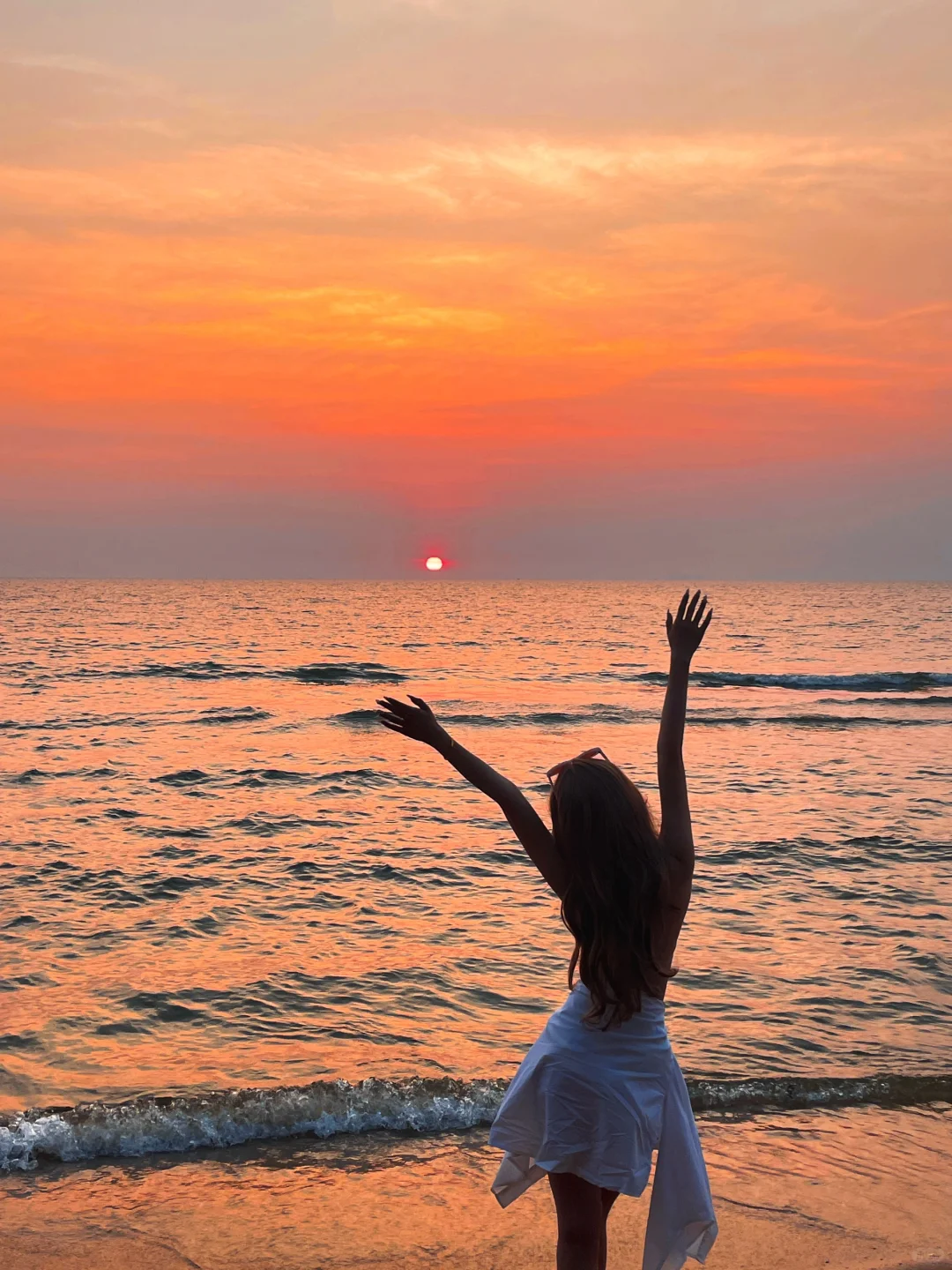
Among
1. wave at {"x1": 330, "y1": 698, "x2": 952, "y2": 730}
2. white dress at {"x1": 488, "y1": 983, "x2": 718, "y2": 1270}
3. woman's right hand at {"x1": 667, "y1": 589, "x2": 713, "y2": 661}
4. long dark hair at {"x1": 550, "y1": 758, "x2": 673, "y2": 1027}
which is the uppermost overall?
woman's right hand at {"x1": 667, "y1": 589, "x2": 713, "y2": 661}

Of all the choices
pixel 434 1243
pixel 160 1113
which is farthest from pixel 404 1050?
pixel 434 1243

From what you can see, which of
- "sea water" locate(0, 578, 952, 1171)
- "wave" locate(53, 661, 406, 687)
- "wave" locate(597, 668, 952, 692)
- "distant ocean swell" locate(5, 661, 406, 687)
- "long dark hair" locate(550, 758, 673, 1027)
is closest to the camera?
"long dark hair" locate(550, 758, 673, 1027)

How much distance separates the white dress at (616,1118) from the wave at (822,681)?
4005 centimetres

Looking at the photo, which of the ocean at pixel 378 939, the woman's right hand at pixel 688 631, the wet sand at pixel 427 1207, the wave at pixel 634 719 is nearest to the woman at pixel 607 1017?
the woman's right hand at pixel 688 631

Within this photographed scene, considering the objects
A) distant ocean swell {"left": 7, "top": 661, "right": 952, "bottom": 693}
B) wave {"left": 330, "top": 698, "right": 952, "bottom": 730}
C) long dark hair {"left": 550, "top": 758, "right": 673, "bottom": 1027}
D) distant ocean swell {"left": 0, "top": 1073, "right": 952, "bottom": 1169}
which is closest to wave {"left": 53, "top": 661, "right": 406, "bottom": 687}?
distant ocean swell {"left": 7, "top": 661, "right": 952, "bottom": 693}

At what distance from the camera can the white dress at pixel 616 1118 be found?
10.1ft

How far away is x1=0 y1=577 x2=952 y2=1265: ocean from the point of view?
6.76 m

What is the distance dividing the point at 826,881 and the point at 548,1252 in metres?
8.48

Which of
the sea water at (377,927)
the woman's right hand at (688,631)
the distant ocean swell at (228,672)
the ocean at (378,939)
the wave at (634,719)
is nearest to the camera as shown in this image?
the woman's right hand at (688,631)

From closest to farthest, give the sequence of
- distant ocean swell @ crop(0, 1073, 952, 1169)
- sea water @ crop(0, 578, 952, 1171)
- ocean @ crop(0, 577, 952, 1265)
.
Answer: distant ocean swell @ crop(0, 1073, 952, 1169) → ocean @ crop(0, 577, 952, 1265) → sea water @ crop(0, 578, 952, 1171)

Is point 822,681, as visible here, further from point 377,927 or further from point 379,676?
point 377,927

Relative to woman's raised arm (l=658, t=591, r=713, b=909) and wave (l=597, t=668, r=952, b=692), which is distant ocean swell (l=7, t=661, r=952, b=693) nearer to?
wave (l=597, t=668, r=952, b=692)

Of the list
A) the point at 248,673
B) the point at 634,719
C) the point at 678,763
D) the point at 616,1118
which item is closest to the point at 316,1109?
the point at 616,1118

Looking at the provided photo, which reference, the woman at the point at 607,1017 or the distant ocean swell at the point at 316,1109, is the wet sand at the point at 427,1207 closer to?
the distant ocean swell at the point at 316,1109
